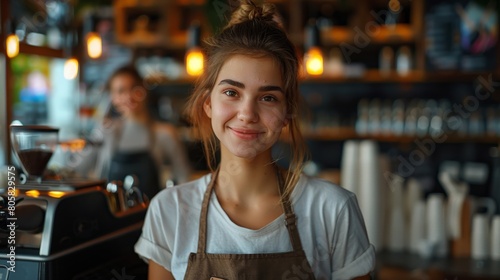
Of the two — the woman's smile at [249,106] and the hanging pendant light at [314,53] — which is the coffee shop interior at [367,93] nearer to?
the hanging pendant light at [314,53]

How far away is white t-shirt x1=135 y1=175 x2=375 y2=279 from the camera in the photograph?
130 cm

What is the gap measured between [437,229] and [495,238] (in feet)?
0.80

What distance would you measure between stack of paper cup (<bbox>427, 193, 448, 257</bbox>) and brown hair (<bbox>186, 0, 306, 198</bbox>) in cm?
142

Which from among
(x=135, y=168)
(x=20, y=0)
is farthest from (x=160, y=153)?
(x=20, y=0)

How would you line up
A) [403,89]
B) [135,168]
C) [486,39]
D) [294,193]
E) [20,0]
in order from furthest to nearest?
[403,89]
[486,39]
[20,0]
[135,168]
[294,193]

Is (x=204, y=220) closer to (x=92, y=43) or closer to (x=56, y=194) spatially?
(x=56, y=194)

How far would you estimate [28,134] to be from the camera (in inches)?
56.0

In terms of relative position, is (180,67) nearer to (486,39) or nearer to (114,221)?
(486,39)

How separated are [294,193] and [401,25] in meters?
3.55

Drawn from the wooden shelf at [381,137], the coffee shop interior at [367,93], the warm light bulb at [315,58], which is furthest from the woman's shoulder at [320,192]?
the wooden shelf at [381,137]

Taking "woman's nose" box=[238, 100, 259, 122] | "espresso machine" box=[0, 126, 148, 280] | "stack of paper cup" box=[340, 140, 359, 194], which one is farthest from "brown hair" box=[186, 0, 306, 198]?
"stack of paper cup" box=[340, 140, 359, 194]

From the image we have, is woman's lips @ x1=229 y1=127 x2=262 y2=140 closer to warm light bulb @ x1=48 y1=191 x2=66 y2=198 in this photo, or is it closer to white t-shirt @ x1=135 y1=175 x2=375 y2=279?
white t-shirt @ x1=135 y1=175 x2=375 y2=279

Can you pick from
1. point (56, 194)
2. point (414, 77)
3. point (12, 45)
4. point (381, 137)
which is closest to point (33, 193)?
point (56, 194)

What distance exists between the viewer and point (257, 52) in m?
1.30
